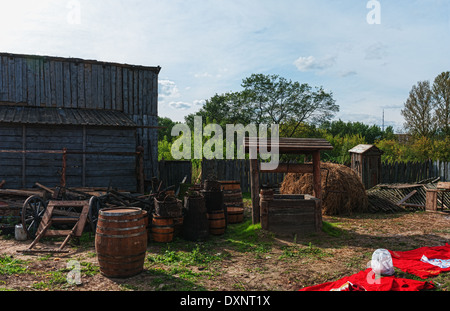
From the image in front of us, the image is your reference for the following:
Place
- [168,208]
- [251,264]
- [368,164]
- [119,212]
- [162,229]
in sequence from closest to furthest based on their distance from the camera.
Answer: [119,212]
[251,264]
[162,229]
[168,208]
[368,164]

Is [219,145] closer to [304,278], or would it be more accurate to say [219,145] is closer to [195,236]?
[195,236]

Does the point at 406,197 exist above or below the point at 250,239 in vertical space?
above

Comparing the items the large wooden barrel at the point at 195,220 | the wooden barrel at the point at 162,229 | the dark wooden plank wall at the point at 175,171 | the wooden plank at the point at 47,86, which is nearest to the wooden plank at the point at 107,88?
the wooden plank at the point at 47,86

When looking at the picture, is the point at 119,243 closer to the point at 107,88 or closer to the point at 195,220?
the point at 195,220

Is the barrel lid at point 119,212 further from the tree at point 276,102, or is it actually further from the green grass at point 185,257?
the tree at point 276,102

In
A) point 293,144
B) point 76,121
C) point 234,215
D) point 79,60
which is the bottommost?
point 234,215

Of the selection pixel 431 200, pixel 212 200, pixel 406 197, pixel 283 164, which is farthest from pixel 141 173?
Answer: pixel 431 200

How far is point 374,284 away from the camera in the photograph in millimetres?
4578

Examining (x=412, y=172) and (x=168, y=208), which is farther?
(x=412, y=172)

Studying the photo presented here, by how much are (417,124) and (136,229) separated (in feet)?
107

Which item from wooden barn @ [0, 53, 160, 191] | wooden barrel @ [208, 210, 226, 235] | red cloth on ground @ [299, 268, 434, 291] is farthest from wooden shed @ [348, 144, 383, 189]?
red cloth on ground @ [299, 268, 434, 291]

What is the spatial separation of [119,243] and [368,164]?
44.4ft

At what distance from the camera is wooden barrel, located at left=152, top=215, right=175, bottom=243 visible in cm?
727

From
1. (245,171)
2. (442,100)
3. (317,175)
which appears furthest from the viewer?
(442,100)
